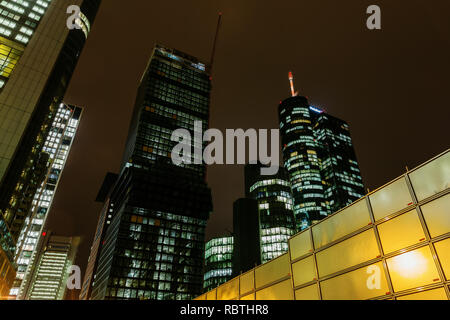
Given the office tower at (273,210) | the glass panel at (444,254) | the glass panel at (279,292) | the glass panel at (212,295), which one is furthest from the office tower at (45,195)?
the glass panel at (444,254)

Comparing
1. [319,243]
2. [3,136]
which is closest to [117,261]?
[3,136]

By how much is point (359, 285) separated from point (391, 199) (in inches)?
144

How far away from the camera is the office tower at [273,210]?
157 meters

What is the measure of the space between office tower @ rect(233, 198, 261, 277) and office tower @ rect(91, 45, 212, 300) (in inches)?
779

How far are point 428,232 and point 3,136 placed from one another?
95301mm

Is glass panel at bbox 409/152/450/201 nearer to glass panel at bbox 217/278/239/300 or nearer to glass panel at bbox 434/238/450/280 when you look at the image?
glass panel at bbox 434/238/450/280

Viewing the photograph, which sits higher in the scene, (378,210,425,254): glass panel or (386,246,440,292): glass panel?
(378,210,425,254): glass panel

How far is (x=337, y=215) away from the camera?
14.1m

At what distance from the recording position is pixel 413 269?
10.2 m

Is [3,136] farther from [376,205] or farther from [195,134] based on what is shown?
[195,134]

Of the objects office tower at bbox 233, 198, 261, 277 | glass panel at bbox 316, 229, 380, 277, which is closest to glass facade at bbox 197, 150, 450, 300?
glass panel at bbox 316, 229, 380, 277

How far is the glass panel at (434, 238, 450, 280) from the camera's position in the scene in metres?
9.26

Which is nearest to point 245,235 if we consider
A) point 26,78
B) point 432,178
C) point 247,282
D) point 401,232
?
point 26,78

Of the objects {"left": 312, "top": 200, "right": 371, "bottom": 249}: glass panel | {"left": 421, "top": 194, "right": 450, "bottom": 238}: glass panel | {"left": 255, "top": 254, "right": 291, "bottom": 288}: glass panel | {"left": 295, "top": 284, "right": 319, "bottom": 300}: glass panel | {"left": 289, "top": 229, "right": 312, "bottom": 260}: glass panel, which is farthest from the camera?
{"left": 255, "top": 254, "right": 291, "bottom": 288}: glass panel
